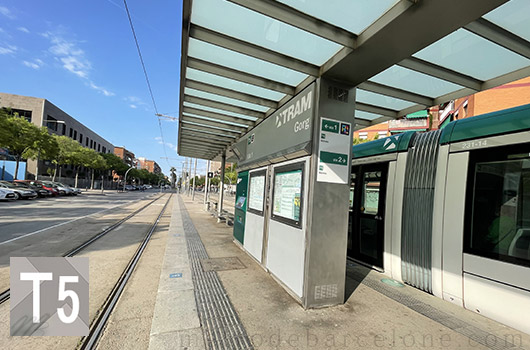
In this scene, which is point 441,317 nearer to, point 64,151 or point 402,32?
point 402,32

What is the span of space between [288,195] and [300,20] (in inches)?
107

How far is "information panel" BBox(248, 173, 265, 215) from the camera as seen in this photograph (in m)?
5.86

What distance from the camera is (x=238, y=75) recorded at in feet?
14.6


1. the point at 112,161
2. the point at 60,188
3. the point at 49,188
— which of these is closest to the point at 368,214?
the point at 49,188

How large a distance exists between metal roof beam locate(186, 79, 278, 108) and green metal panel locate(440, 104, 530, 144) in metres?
3.41

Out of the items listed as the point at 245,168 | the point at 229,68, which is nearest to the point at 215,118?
the point at 245,168

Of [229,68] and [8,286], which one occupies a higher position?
[229,68]

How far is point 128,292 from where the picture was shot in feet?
13.6

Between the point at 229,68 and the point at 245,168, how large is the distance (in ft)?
11.6

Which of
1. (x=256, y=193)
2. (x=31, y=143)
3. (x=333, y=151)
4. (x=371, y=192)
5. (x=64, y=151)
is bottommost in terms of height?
(x=256, y=193)

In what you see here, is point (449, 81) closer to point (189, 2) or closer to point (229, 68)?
point (229, 68)

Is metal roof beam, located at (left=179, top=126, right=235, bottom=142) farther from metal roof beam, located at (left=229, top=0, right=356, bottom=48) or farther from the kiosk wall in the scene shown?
metal roof beam, located at (left=229, top=0, right=356, bottom=48)

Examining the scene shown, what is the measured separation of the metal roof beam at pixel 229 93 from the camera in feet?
17.1

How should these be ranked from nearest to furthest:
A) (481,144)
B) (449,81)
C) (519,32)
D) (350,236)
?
(519,32)
(481,144)
(449,81)
(350,236)
